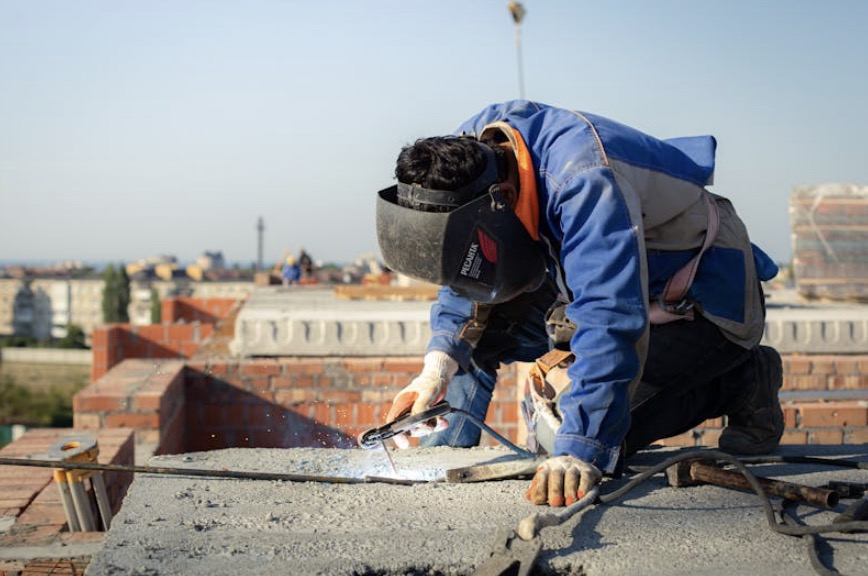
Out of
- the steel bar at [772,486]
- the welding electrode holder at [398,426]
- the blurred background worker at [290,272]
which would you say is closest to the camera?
the steel bar at [772,486]

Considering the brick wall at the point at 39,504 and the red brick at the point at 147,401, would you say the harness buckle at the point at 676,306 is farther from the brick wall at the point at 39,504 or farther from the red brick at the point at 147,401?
the red brick at the point at 147,401

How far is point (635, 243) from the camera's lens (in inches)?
93.6

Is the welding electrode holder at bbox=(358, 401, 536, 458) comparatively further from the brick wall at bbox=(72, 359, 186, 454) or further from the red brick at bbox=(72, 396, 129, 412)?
the red brick at bbox=(72, 396, 129, 412)

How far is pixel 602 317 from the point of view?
2.35 meters

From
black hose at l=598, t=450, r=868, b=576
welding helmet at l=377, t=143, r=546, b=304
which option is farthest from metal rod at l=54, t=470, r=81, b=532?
black hose at l=598, t=450, r=868, b=576

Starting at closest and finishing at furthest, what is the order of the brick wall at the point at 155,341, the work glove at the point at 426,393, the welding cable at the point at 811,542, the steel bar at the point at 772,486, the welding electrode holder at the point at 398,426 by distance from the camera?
1. the welding cable at the point at 811,542
2. the steel bar at the point at 772,486
3. the welding electrode holder at the point at 398,426
4. the work glove at the point at 426,393
5. the brick wall at the point at 155,341

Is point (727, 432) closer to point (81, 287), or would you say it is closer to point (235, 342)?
point (235, 342)

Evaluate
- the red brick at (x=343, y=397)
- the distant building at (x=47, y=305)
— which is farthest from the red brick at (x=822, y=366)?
the distant building at (x=47, y=305)

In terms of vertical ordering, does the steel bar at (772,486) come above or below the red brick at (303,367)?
below

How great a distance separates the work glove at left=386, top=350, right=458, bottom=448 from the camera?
115 inches

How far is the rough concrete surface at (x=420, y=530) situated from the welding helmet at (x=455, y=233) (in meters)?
0.59

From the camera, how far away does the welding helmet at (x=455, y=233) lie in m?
2.51

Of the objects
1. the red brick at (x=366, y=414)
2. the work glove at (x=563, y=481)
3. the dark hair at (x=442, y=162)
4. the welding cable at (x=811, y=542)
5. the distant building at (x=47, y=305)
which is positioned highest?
the dark hair at (x=442, y=162)

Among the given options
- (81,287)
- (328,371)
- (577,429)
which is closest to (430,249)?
(577,429)
